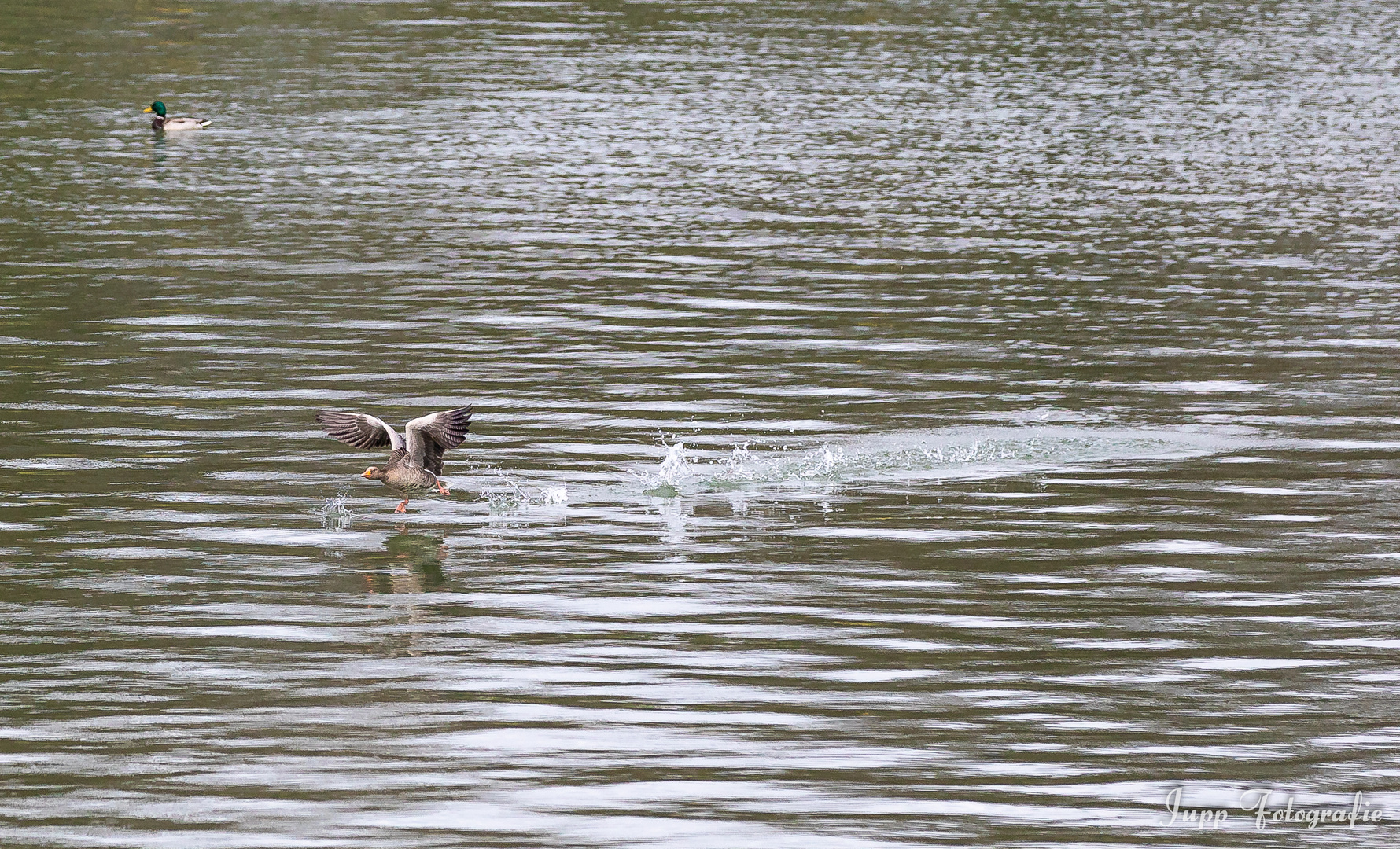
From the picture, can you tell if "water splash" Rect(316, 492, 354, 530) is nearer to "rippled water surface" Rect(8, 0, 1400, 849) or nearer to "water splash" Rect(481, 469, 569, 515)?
"rippled water surface" Rect(8, 0, 1400, 849)

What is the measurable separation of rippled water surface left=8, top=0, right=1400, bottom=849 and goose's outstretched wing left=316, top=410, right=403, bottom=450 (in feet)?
2.41

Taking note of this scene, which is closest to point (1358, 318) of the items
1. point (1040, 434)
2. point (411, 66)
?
point (1040, 434)

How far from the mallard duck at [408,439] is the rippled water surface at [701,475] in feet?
1.65

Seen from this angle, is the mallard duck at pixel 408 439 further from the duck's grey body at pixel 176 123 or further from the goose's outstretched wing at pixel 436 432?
the duck's grey body at pixel 176 123

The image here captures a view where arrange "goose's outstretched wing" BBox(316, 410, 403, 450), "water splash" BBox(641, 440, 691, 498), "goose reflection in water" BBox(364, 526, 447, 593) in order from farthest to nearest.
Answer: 1. "water splash" BBox(641, 440, 691, 498)
2. "goose's outstretched wing" BBox(316, 410, 403, 450)
3. "goose reflection in water" BBox(364, 526, 447, 593)

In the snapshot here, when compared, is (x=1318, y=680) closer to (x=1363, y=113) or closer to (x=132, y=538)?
(x=132, y=538)

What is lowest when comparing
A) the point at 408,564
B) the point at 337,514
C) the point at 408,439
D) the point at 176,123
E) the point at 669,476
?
the point at 408,564

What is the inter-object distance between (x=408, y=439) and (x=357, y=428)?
1.25 feet

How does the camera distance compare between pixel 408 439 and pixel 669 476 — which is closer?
pixel 408 439

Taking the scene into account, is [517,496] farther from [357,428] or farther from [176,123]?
[176,123]

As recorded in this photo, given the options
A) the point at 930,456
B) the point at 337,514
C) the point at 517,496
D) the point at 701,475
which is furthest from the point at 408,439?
the point at 930,456

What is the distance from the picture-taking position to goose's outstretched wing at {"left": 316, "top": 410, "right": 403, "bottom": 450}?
49.8ft

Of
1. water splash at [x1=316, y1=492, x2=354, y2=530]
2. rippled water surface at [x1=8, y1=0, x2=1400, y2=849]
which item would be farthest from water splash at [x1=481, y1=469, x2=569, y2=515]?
water splash at [x1=316, y1=492, x2=354, y2=530]

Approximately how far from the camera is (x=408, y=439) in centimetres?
1554
